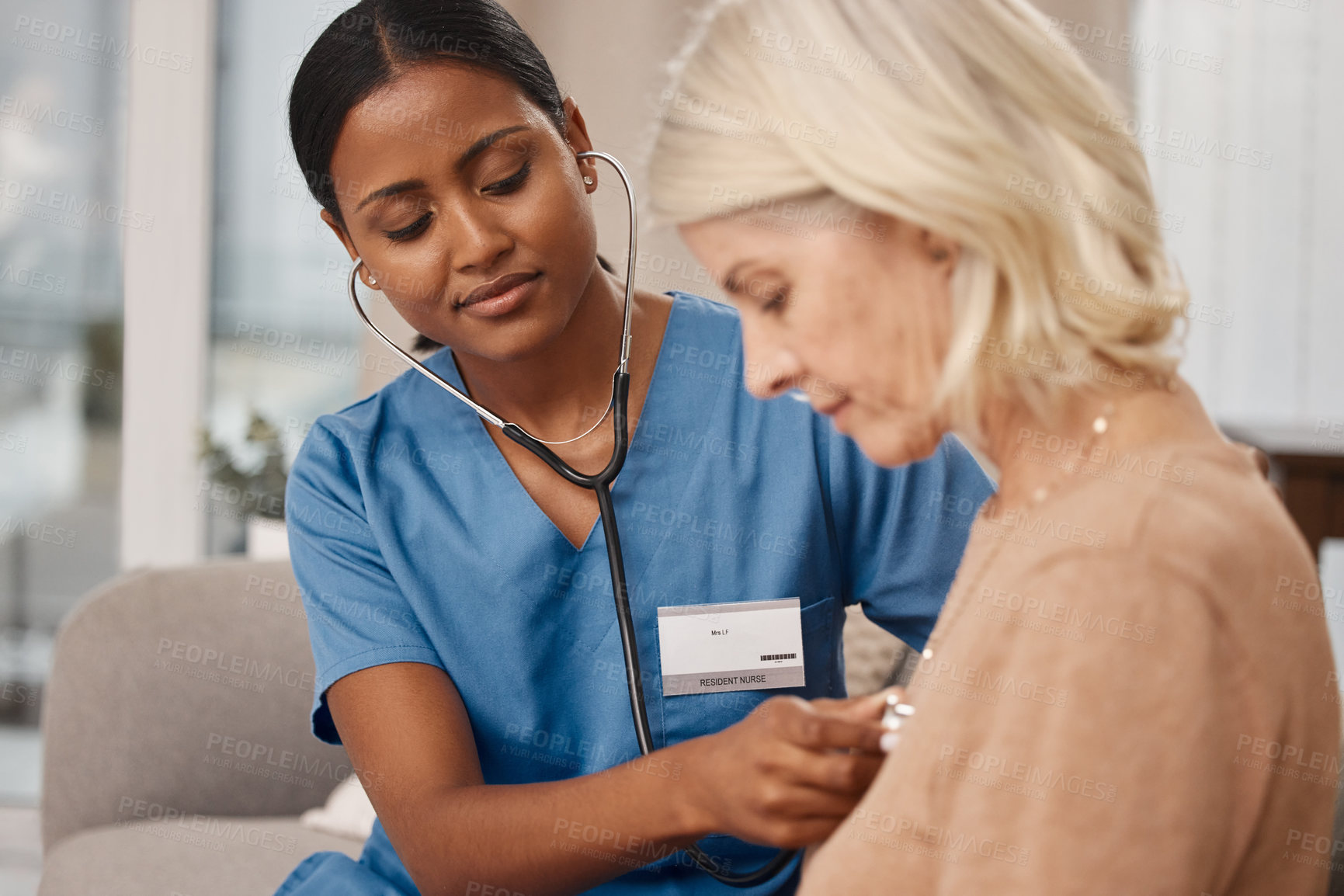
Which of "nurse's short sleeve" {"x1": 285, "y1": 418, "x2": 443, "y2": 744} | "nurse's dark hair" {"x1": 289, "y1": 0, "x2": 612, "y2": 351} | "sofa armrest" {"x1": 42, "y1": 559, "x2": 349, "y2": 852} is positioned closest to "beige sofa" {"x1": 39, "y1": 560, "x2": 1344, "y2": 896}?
"sofa armrest" {"x1": 42, "y1": 559, "x2": 349, "y2": 852}

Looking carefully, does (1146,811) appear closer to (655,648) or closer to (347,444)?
(655,648)

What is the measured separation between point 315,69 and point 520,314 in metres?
0.26

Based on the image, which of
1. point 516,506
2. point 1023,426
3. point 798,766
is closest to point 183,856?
point 516,506

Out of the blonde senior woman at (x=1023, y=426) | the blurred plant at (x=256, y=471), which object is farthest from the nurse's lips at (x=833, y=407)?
the blurred plant at (x=256, y=471)

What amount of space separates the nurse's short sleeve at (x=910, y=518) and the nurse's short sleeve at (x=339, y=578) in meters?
0.39

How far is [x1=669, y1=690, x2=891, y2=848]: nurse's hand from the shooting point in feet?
1.89

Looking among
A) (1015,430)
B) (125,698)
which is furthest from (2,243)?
(1015,430)

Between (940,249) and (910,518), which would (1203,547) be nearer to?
(940,249)

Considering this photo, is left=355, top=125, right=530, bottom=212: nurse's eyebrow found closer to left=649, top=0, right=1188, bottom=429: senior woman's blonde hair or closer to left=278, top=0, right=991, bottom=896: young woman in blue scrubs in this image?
left=278, top=0, right=991, bottom=896: young woman in blue scrubs

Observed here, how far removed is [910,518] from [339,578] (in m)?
0.51

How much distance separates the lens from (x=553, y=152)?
2.99ft

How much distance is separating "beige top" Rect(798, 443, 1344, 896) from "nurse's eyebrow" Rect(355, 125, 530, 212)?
51cm

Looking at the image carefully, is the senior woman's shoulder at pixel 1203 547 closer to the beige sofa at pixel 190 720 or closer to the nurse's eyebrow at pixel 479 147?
the nurse's eyebrow at pixel 479 147

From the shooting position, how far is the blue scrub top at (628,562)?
37.7 inches
